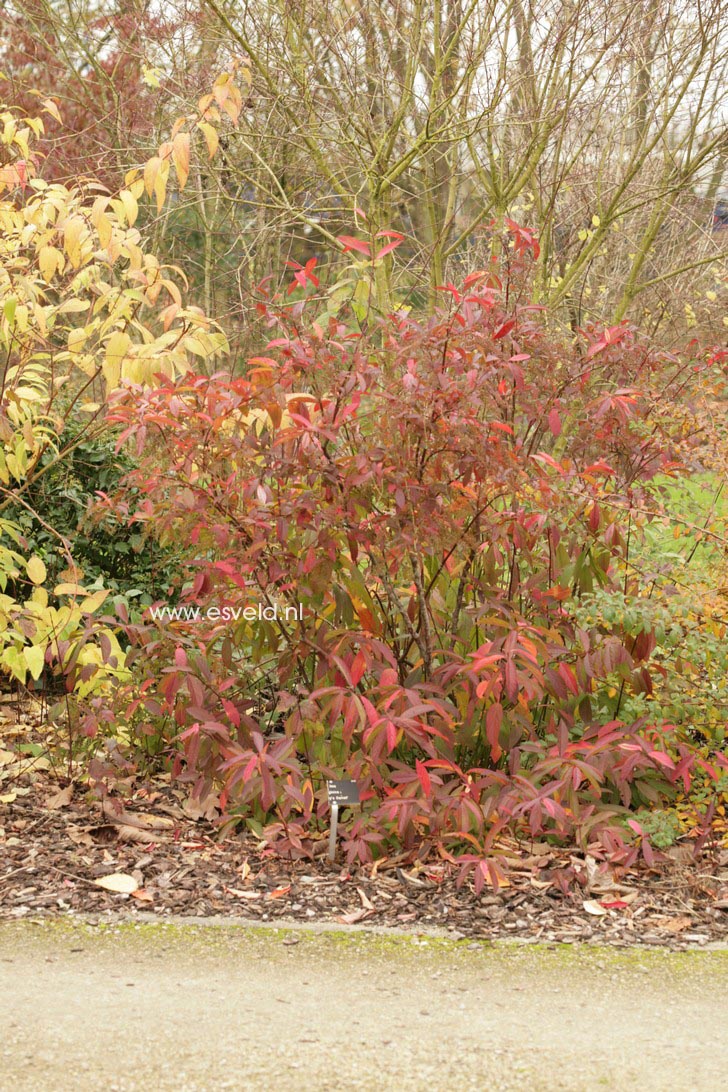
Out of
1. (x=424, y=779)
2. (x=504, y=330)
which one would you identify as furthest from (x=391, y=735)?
(x=504, y=330)

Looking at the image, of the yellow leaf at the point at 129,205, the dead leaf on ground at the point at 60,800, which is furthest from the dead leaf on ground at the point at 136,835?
the yellow leaf at the point at 129,205

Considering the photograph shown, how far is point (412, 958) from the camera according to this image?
3.02 meters

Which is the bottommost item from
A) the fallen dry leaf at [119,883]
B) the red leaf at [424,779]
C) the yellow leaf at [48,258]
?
the fallen dry leaf at [119,883]

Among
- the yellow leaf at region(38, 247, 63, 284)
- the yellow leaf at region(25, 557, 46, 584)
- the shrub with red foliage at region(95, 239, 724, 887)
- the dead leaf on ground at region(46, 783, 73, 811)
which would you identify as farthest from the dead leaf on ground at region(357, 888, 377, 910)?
the yellow leaf at region(38, 247, 63, 284)

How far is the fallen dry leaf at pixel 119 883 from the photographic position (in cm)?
→ 342

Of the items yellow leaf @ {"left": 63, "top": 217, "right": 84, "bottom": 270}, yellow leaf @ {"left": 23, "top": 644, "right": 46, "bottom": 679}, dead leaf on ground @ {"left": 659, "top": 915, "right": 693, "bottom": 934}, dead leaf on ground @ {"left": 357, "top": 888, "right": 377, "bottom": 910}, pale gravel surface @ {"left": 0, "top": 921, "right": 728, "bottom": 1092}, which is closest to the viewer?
pale gravel surface @ {"left": 0, "top": 921, "right": 728, "bottom": 1092}

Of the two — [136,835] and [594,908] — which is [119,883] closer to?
[136,835]

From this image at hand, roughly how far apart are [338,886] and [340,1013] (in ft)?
2.64

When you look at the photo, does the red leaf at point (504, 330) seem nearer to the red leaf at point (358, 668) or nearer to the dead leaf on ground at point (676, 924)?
the red leaf at point (358, 668)

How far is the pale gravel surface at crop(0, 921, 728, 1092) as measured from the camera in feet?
7.89

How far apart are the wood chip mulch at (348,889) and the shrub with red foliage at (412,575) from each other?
0.11 m

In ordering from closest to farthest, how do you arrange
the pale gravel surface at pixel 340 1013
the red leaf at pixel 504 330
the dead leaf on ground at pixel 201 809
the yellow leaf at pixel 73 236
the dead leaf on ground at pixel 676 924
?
the pale gravel surface at pixel 340 1013 < the dead leaf on ground at pixel 676 924 < the red leaf at pixel 504 330 < the yellow leaf at pixel 73 236 < the dead leaf on ground at pixel 201 809

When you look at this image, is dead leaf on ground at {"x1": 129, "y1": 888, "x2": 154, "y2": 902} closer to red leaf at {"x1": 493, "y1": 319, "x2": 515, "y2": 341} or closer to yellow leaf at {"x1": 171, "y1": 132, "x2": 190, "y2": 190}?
red leaf at {"x1": 493, "y1": 319, "x2": 515, "y2": 341}

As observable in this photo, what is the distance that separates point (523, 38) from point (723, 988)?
5.92 meters
